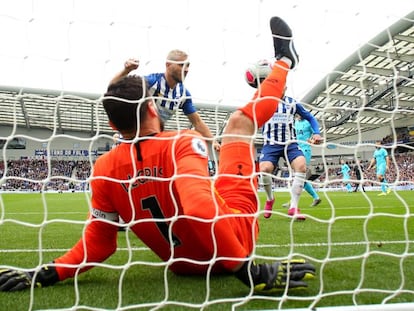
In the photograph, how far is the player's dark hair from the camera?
177 cm

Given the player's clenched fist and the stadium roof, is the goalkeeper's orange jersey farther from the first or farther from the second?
the player's clenched fist

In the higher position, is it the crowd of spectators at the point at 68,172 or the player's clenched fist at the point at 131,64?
the crowd of spectators at the point at 68,172

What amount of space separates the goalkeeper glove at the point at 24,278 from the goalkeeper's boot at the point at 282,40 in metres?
1.50

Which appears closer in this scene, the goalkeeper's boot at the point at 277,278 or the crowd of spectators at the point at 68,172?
the goalkeeper's boot at the point at 277,278

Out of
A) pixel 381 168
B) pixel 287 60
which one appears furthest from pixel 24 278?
pixel 381 168

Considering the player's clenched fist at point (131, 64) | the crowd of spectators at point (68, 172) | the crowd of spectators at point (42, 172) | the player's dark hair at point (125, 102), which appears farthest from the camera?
the crowd of spectators at point (42, 172)

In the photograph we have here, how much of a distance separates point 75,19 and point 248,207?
1.15 m

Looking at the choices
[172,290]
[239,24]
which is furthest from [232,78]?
[172,290]

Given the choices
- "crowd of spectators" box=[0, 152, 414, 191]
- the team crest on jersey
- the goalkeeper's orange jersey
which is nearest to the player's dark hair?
the goalkeeper's orange jersey

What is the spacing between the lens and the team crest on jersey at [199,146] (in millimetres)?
1756

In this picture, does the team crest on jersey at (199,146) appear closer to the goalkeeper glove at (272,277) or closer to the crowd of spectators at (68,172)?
the goalkeeper glove at (272,277)

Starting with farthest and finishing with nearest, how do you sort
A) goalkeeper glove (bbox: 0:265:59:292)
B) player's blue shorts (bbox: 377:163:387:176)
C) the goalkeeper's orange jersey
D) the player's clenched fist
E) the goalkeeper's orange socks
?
player's blue shorts (bbox: 377:163:387:176) → the player's clenched fist → the goalkeeper's orange socks → goalkeeper glove (bbox: 0:265:59:292) → the goalkeeper's orange jersey

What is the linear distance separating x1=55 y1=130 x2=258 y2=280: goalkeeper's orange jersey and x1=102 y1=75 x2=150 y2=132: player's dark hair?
0.35 feet

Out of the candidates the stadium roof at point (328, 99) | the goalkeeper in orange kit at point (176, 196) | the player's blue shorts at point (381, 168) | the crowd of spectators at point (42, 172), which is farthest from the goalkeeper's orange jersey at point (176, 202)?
the crowd of spectators at point (42, 172)
